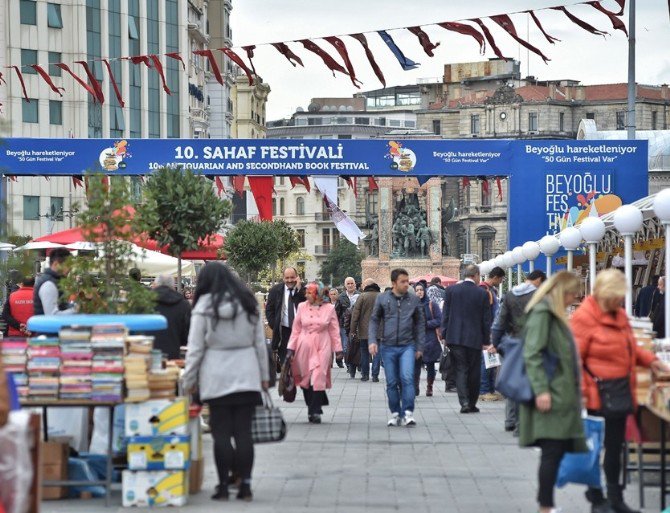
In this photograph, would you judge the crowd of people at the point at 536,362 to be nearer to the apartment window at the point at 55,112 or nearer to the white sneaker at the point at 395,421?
the white sneaker at the point at 395,421

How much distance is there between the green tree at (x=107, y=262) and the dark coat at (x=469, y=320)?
6776 millimetres

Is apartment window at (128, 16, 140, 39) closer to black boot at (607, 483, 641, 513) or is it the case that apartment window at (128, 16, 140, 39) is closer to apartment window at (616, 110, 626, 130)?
apartment window at (616, 110, 626, 130)

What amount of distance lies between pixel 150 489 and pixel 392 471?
267cm

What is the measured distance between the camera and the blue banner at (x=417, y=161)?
30.6 m

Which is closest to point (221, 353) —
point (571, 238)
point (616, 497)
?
point (616, 497)

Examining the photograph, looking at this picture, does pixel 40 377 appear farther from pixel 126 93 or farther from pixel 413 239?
pixel 413 239

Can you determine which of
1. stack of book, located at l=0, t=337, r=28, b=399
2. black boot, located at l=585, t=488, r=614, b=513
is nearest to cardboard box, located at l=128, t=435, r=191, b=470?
stack of book, located at l=0, t=337, r=28, b=399

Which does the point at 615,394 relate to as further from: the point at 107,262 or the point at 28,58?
the point at 28,58

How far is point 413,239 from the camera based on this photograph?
296ft

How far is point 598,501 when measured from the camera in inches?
412

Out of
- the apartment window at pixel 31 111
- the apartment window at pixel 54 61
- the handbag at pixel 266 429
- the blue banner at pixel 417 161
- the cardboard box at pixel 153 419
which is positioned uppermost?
the apartment window at pixel 54 61

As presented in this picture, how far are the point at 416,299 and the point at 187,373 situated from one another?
6526 millimetres

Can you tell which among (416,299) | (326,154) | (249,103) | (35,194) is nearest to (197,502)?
(416,299)

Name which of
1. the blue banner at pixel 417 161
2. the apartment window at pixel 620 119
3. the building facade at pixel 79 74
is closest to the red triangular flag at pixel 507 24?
the blue banner at pixel 417 161
